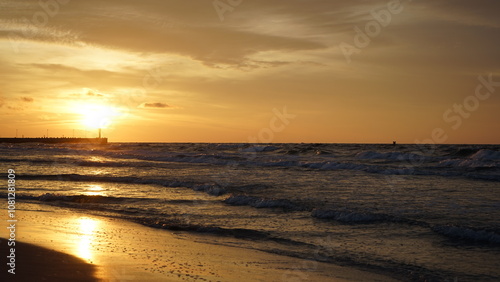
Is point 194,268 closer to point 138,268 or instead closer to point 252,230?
point 138,268

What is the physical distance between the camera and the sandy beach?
8.60 meters

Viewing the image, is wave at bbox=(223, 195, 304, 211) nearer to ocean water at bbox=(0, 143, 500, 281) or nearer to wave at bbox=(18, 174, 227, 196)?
ocean water at bbox=(0, 143, 500, 281)

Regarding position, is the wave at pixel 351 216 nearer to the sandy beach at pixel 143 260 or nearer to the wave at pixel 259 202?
the wave at pixel 259 202

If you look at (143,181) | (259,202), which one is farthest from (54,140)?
(259,202)

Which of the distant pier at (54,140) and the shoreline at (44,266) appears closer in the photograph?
the shoreline at (44,266)

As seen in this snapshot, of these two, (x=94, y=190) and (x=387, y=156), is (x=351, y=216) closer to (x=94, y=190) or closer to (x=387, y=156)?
(x=94, y=190)

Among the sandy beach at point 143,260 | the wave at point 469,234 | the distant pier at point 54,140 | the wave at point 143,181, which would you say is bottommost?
the sandy beach at point 143,260

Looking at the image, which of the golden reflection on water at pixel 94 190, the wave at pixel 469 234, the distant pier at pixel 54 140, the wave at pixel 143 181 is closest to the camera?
the wave at pixel 469 234

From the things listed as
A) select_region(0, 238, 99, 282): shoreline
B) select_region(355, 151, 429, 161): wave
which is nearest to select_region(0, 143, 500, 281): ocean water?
select_region(0, 238, 99, 282): shoreline

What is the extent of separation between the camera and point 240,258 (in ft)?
33.9

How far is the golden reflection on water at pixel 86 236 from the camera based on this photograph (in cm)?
1016

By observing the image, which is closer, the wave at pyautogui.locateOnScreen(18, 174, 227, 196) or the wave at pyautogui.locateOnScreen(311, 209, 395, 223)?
the wave at pyautogui.locateOnScreen(311, 209, 395, 223)

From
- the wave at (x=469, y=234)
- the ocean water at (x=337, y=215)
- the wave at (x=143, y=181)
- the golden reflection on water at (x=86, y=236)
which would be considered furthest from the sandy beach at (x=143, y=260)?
the wave at (x=143, y=181)

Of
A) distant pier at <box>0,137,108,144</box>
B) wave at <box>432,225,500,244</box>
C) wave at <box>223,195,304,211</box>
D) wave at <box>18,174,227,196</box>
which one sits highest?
distant pier at <box>0,137,108,144</box>
